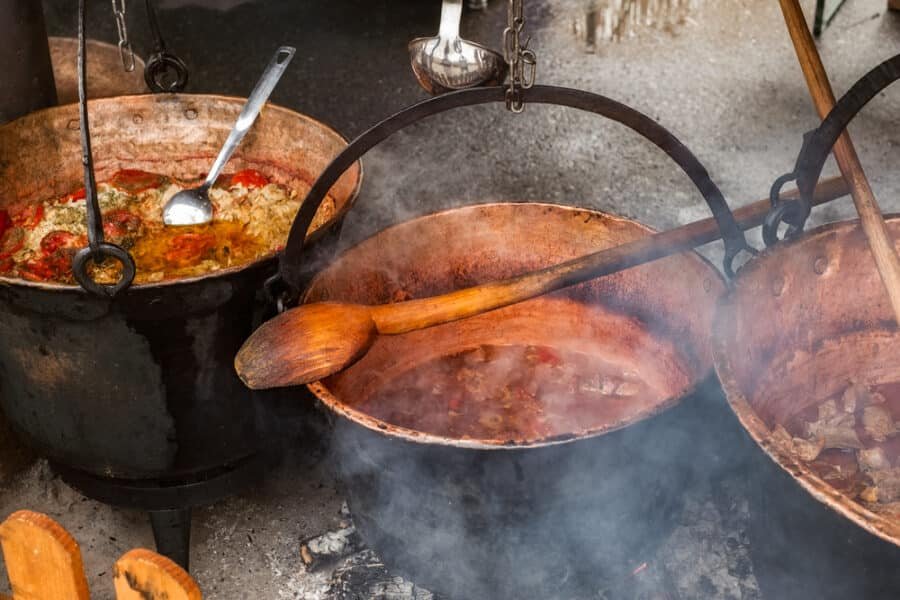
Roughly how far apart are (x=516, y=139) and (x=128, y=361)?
162 inches

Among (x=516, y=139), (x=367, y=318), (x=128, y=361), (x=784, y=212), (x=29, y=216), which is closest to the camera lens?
(x=367, y=318)

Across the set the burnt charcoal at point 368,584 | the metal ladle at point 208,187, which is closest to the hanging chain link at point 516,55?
the metal ladle at point 208,187

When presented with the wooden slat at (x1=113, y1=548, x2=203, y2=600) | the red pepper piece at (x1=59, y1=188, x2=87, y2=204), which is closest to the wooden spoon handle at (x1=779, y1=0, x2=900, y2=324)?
the wooden slat at (x1=113, y1=548, x2=203, y2=600)

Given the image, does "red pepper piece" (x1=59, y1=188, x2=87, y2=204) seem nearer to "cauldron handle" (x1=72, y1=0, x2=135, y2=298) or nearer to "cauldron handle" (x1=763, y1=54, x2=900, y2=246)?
"cauldron handle" (x1=72, y1=0, x2=135, y2=298)

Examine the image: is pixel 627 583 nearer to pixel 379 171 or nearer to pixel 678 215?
pixel 678 215

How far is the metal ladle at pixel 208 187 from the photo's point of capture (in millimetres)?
3850

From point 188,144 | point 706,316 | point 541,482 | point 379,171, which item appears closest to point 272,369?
point 541,482

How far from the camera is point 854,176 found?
298 cm

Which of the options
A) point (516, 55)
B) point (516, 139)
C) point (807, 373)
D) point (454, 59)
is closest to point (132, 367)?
point (454, 59)

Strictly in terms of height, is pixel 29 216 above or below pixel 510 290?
below

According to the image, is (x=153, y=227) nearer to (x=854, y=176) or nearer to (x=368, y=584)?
(x=368, y=584)

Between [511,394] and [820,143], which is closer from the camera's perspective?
[820,143]

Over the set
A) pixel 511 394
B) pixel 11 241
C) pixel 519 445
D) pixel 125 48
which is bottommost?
pixel 511 394

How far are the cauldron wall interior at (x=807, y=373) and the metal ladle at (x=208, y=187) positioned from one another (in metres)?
2.15
